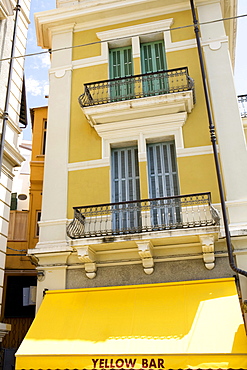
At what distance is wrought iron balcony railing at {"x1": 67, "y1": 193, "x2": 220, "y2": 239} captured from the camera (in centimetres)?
859

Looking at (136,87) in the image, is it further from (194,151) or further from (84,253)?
(84,253)

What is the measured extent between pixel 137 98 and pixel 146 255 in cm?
425

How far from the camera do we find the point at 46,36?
1264 cm

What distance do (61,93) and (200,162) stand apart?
4.86 meters

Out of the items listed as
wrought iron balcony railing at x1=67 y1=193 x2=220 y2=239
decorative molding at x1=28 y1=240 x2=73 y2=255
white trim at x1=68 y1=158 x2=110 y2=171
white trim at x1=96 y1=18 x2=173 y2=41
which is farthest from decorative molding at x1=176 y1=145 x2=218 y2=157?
white trim at x1=96 y1=18 x2=173 y2=41

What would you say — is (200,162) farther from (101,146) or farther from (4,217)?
(4,217)

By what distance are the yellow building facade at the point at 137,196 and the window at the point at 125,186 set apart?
31 mm

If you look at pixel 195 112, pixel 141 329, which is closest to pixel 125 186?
pixel 195 112

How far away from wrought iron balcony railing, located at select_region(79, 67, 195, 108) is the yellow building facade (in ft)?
0.13

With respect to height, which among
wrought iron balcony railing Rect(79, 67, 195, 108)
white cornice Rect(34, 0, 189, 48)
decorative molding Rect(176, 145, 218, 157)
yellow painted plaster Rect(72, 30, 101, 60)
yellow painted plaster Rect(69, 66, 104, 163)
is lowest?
decorative molding Rect(176, 145, 218, 157)

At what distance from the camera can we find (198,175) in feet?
30.7

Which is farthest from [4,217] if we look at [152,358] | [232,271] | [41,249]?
[232,271]

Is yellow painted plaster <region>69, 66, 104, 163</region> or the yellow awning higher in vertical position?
yellow painted plaster <region>69, 66, 104, 163</region>

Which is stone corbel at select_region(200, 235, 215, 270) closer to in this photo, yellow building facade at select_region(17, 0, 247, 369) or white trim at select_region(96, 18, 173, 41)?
yellow building facade at select_region(17, 0, 247, 369)
